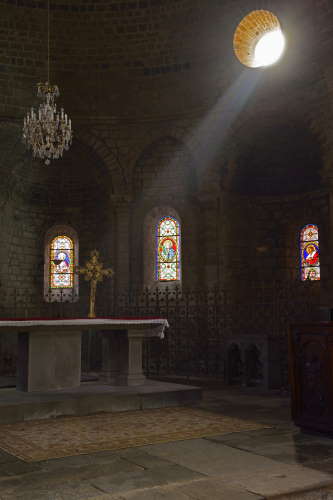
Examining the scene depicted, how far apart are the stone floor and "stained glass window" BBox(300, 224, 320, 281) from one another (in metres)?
9.79

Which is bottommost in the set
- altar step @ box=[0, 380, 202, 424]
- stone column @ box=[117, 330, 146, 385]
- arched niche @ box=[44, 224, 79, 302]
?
altar step @ box=[0, 380, 202, 424]

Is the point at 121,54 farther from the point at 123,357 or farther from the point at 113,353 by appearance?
the point at 123,357

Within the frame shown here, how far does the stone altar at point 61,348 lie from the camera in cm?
795

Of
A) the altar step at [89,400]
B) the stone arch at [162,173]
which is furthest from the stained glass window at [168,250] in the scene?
the altar step at [89,400]

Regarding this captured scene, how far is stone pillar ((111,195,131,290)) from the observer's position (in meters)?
15.3

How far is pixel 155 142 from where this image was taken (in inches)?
611

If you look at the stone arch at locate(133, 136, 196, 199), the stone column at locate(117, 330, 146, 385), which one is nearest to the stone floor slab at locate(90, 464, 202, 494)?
the stone column at locate(117, 330, 146, 385)

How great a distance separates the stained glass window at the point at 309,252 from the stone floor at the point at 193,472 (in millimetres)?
9790

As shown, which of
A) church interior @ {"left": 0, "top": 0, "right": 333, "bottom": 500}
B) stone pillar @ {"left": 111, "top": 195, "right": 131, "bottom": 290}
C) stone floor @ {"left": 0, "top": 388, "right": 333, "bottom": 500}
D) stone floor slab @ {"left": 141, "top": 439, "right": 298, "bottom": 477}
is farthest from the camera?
stone pillar @ {"left": 111, "top": 195, "right": 131, "bottom": 290}

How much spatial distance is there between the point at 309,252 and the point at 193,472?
11.8m

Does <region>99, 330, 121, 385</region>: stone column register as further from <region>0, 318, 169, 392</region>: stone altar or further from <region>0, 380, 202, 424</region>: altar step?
<region>0, 380, 202, 424</region>: altar step

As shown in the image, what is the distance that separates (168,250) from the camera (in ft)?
52.3

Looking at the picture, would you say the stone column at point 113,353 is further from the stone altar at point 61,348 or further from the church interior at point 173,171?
the church interior at point 173,171

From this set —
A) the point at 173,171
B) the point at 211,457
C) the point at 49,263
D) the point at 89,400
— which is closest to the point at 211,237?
the point at 173,171
